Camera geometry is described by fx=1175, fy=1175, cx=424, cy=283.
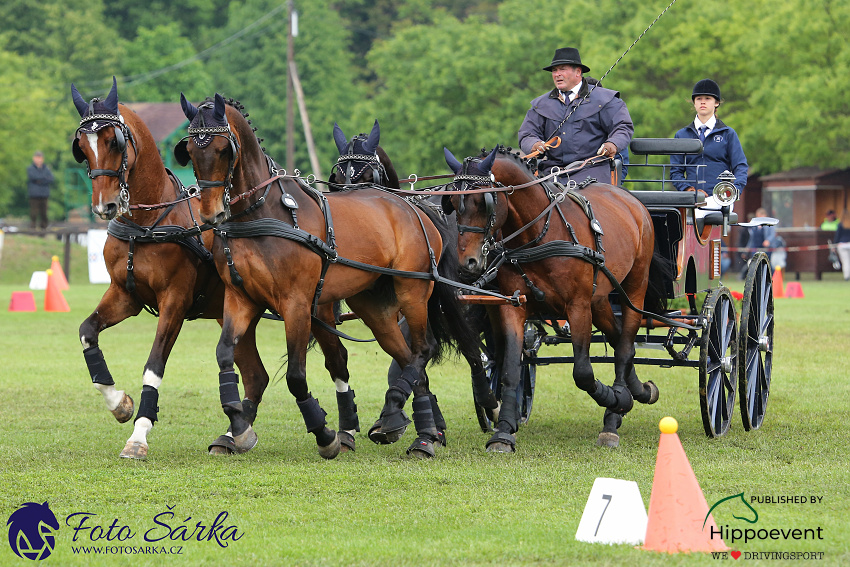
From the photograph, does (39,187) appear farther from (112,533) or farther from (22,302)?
(112,533)

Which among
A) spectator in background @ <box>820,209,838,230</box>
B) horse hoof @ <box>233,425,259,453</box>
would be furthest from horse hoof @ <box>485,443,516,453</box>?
spectator in background @ <box>820,209,838,230</box>

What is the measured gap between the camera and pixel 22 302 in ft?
69.5

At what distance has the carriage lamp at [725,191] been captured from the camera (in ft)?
28.9

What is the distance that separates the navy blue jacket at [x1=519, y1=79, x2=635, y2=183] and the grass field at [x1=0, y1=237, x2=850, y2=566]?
6.93 ft

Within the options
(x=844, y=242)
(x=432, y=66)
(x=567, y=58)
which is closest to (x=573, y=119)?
(x=567, y=58)

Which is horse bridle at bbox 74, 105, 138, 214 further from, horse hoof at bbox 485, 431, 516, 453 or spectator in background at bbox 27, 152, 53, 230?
spectator in background at bbox 27, 152, 53, 230

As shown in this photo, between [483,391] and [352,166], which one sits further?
[352,166]

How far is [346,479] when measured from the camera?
22.3 ft

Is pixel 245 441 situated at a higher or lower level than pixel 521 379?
higher

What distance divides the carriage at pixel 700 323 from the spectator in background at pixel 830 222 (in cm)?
2583

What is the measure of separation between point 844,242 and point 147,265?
90.8ft

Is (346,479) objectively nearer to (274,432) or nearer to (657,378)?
(274,432)

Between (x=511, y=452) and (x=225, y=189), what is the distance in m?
2.51

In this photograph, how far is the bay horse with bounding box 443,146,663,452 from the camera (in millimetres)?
7602
